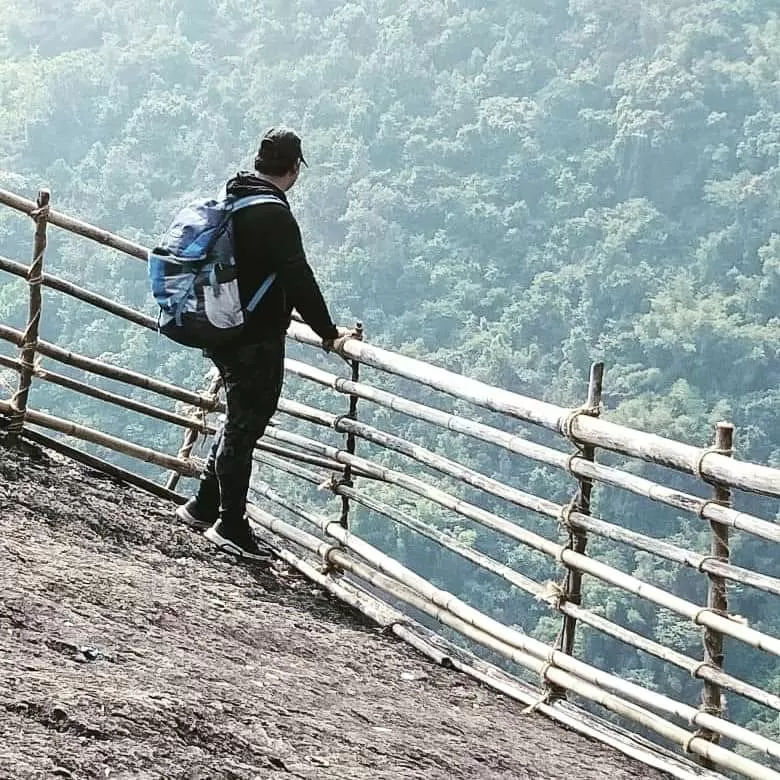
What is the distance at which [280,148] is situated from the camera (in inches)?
107

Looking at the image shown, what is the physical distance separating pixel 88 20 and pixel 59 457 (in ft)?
111

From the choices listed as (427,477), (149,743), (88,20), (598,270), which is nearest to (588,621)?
(149,743)

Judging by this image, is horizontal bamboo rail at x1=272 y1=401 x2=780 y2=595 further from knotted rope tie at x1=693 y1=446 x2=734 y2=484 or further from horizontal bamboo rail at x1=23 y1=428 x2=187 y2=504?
horizontal bamboo rail at x1=23 y1=428 x2=187 y2=504

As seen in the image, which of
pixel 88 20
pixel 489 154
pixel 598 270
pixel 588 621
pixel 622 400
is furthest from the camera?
pixel 88 20

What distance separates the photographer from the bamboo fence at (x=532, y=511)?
2398 millimetres

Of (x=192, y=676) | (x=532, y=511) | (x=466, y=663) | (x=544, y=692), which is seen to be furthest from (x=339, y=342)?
(x=192, y=676)

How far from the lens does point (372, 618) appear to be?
3.11m

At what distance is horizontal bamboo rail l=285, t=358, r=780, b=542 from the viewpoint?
2.32m

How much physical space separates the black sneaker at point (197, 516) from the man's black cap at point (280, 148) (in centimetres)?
95

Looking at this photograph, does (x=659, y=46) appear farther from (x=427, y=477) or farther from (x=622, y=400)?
(x=427, y=477)

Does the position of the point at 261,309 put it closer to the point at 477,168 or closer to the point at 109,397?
the point at 109,397

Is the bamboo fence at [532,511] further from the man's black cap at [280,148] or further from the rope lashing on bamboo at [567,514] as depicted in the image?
the man's black cap at [280,148]

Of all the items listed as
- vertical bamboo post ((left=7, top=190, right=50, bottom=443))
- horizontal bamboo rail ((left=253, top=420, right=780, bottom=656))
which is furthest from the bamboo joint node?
vertical bamboo post ((left=7, top=190, right=50, bottom=443))

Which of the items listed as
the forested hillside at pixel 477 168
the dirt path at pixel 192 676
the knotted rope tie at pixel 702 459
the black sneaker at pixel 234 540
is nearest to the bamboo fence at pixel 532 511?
the knotted rope tie at pixel 702 459
